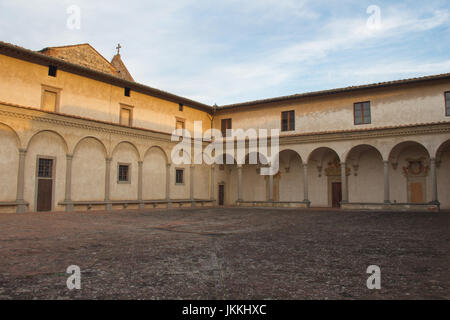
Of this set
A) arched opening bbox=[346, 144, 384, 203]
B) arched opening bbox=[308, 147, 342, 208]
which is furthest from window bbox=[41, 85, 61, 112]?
arched opening bbox=[346, 144, 384, 203]

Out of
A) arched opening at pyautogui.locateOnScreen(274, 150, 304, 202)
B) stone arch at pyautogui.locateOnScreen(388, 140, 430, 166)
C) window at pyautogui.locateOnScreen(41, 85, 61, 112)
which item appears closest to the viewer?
window at pyautogui.locateOnScreen(41, 85, 61, 112)

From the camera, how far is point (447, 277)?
487 centimetres

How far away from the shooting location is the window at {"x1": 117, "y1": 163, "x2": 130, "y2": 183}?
71.8 feet

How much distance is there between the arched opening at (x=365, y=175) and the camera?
923 inches

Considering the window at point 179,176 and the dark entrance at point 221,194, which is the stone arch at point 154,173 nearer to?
the window at point 179,176

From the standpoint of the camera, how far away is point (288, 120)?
25.3 metres

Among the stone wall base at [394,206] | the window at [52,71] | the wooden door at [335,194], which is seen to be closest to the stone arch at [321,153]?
the wooden door at [335,194]

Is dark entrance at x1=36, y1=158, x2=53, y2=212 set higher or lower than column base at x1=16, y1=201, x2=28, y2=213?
higher

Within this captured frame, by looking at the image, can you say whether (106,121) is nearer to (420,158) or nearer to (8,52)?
(8,52)

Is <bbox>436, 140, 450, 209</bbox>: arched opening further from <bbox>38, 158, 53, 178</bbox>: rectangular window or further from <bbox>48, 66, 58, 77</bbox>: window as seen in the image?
<bbox>48, 66, 58, 77</bbox>: window

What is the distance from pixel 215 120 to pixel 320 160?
900 centimetres

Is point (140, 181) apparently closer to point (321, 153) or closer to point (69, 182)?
point (69, 182)

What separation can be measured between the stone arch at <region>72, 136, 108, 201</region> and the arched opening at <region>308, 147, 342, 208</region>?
1427 centimetres
